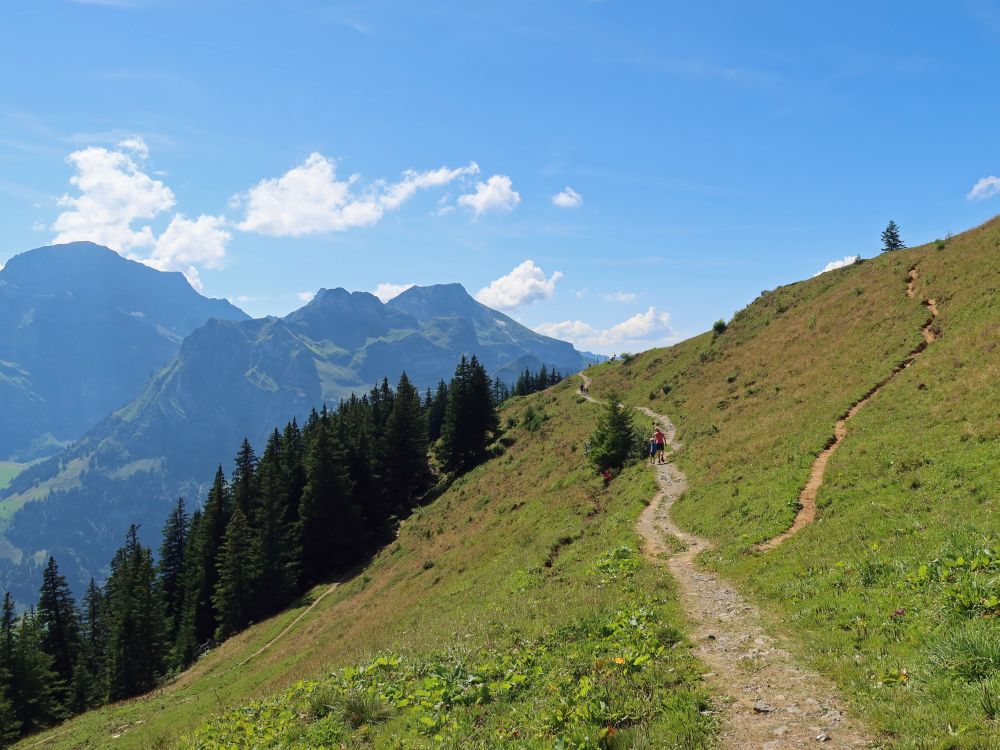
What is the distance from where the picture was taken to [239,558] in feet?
174

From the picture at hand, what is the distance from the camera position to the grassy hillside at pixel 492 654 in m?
8.94

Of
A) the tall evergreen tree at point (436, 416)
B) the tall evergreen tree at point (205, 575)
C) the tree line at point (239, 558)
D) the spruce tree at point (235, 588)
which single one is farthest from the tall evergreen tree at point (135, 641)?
the tall evergreen tree at point (436, 416)

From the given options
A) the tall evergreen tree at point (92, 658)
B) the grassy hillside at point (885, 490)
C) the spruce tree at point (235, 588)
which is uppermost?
the grassy hillside at point (885, 490)

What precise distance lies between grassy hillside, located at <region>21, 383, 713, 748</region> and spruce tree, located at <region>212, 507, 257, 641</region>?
8.28 meters

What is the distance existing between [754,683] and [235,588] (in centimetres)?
5514

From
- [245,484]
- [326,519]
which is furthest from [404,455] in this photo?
[245,484]

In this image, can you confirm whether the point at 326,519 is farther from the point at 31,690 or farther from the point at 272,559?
the point at 31,690

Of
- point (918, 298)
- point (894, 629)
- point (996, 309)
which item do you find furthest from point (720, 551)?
point (918, 298)

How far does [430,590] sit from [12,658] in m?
48.5

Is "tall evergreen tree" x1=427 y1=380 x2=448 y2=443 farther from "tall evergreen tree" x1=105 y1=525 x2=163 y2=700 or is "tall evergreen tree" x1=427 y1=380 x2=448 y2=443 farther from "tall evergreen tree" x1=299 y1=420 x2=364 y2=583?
"tall evergreen tree" x1=105 y1=525 x2=163 y2=700

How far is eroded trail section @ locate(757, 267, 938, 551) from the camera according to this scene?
57.0 feet

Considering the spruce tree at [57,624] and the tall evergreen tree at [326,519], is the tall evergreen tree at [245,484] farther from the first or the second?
the spruce tree at [57,624]

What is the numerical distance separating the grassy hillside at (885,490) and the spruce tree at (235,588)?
43.2 m

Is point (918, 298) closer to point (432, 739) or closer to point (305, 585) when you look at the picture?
point (432, 739)
